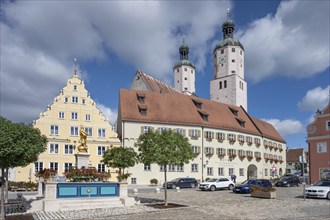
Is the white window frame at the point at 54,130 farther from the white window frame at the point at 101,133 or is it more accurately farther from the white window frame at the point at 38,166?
the white window frame at the point at 101,133

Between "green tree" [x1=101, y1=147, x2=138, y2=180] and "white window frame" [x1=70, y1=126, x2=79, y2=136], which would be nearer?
"green tree" [x1=101, y1=147, x2=138, y2=180]

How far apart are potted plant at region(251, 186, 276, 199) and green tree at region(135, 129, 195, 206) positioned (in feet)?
26.1

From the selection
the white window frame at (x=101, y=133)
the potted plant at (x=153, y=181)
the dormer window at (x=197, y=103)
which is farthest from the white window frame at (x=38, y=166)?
the dormer window at (x=197, y=103)

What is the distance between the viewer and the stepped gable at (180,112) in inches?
2057

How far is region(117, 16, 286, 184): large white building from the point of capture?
5066 cm

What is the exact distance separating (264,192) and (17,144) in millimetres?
18666

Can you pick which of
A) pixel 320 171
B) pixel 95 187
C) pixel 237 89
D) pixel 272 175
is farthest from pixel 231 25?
pixel 95 187

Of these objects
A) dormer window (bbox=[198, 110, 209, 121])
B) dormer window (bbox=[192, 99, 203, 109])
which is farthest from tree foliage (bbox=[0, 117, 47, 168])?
dormer window (bbox=[192, 99, 203, 109])

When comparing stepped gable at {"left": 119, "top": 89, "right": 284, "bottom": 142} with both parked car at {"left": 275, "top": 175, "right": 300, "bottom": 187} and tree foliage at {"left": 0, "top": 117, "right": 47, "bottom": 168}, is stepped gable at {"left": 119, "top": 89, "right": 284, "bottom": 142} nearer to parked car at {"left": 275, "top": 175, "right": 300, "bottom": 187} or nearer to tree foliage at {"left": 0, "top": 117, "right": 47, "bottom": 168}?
parked car at {"left": 275, "top": 175, "right": 300, "bottom": 187}

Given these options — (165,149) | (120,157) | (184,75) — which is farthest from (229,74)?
(165,149)

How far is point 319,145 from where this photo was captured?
148 feet

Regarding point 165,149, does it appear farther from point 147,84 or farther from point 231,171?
point 147,84

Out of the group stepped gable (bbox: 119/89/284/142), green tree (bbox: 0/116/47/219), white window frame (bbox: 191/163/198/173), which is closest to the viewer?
green tree (bbox: 0/116/47/219)

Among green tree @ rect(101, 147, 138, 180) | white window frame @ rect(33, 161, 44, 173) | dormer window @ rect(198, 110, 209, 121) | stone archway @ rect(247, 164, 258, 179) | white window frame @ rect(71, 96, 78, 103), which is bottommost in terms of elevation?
stone archway @ rect(247, 164, 258, 179)
